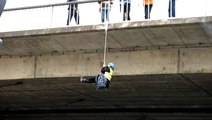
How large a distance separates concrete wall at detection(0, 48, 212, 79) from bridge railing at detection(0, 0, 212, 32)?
43.5 inches

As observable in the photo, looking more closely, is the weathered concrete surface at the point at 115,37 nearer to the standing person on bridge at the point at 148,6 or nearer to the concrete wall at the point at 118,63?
the concrete wall at the point at 118,63

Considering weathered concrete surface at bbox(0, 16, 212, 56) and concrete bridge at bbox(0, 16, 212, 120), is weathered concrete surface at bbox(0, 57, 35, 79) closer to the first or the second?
concrete bridge at bbox(0, 16, 212, 120)

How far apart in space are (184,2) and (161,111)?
956 centimetres

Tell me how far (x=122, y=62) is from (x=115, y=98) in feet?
18.6

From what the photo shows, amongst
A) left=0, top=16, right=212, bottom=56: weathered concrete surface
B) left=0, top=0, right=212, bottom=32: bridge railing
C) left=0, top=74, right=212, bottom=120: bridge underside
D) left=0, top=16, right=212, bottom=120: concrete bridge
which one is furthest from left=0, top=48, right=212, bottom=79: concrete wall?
left=0, top=0, right=212, bottom=32: bridge railing

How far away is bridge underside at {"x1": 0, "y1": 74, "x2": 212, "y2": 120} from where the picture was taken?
15.0 metres

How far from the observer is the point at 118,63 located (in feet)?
44.4

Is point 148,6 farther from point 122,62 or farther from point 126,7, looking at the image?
point 122,62

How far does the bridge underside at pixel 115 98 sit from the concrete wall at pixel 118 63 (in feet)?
1.43

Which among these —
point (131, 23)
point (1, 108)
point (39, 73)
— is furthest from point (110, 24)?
point (1, 108)

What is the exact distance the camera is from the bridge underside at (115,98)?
15.0 m

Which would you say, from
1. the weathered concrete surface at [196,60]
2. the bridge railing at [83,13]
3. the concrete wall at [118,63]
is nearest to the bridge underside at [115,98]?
the concrete wall at [118,63]

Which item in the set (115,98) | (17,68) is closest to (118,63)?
(17,68)

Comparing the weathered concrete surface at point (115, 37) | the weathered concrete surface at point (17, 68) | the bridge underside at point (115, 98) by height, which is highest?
the weathered concrete surface at point (115, 37)
